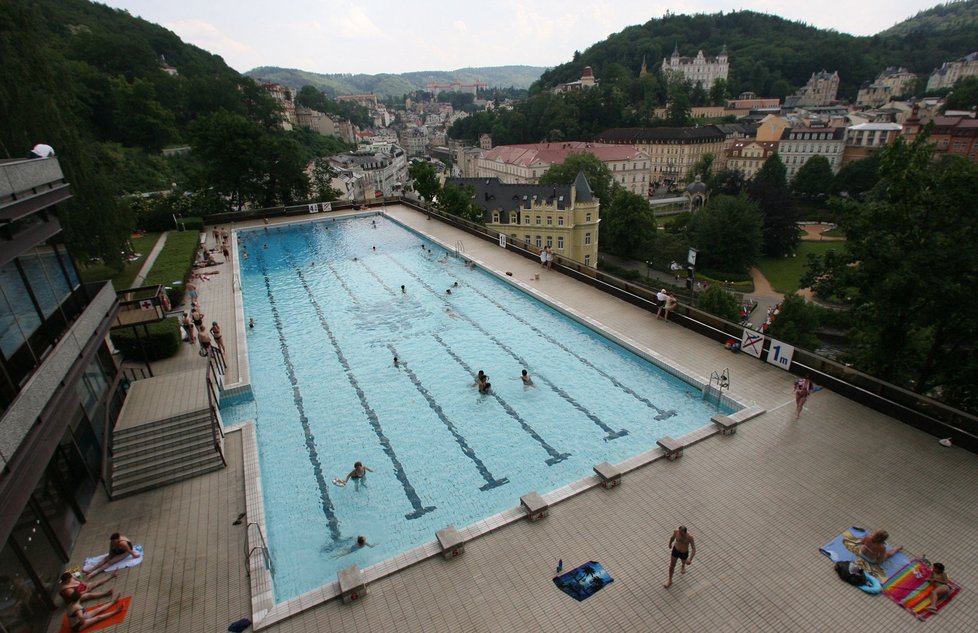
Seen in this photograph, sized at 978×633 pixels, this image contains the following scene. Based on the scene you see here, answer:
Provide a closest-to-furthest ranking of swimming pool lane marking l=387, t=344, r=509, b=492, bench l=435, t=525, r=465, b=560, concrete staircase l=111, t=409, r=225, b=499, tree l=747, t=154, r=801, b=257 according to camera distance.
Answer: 1. bench l=435, t=525, r=465, b=560
2. concrete staircase l=111, t=409, r=225, b=499
3. swimming pool lane marking l=387, t=344, r=509, b=492
4. tree l=747, t=154, r=801, b=257

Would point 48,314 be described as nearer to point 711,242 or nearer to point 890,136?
point 711,242

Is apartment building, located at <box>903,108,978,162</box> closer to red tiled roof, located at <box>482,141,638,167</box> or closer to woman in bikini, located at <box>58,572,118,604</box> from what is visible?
red tiled roof, located at <box>482,141,638,167</box>

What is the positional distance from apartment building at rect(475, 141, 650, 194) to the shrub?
79.7 meters

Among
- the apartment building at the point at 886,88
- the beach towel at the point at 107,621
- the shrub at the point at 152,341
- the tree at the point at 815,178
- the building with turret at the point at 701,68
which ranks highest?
the building with turret at the point at 701,68

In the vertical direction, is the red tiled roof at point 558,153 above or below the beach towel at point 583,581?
above

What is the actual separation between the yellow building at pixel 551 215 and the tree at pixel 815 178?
6220 cm

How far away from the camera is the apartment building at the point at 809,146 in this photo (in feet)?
296

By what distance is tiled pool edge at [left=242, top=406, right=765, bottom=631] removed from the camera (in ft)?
24.3

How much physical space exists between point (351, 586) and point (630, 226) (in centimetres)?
6120

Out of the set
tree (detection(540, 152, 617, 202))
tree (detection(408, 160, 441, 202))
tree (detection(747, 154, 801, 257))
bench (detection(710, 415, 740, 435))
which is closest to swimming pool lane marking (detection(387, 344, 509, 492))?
bench (detection(710, 415, 740, 435))

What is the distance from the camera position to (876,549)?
24.7ft

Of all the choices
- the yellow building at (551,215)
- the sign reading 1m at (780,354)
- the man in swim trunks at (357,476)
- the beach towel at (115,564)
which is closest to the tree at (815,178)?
the yellow building at (551,215)

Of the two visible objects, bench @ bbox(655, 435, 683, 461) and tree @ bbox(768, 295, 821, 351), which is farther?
tree @ bbox(768, 295, 821, 351)

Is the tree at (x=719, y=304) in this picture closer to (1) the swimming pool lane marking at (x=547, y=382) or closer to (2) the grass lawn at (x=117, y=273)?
(1) the swimming pool lane marking at (x=547, y=382)
